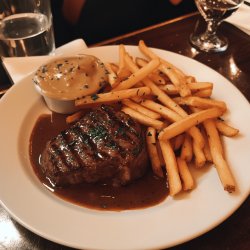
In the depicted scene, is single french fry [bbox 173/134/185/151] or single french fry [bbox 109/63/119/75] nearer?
single french fry [bbox 173/134/185/151]

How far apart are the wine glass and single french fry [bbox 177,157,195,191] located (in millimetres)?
1384

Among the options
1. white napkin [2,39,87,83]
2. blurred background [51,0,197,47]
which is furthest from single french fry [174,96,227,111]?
blurred background [51,0,197,47]

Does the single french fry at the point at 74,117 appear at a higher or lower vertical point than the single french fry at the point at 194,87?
lower

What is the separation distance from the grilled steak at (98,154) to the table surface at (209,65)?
33 cm

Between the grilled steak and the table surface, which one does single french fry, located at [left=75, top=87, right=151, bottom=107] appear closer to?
the grilled steak

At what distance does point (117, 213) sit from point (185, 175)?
0.42 meters

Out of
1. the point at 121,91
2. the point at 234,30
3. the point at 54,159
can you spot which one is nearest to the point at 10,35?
the point at 121,91

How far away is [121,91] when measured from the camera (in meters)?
2.08

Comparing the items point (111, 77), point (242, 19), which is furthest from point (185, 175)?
point (242, 19)

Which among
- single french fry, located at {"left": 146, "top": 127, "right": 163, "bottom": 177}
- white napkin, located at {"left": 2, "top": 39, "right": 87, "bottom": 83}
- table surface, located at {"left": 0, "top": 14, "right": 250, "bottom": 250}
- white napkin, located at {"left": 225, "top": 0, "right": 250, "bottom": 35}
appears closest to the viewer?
table surface, located at {"left": 0, "top": 14, "right": 250, "bottom": 250}

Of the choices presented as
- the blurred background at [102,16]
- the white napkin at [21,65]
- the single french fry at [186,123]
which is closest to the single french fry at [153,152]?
the single french fry at [186,123]

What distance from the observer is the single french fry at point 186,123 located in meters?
1.84

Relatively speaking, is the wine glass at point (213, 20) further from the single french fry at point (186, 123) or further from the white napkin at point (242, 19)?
the single french fry at point (186, 123)

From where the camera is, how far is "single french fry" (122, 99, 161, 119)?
1998mm
